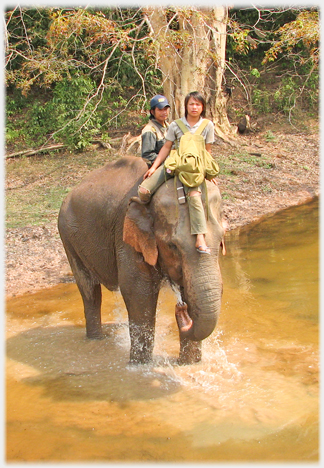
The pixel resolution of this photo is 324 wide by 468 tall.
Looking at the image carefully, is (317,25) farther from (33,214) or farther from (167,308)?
(167,308)

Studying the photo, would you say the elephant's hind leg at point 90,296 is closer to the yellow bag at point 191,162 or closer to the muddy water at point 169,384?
the muddy water at point 169,384

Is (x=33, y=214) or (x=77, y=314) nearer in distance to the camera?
(x=77, y=314)

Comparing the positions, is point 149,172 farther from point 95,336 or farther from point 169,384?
point 95,336

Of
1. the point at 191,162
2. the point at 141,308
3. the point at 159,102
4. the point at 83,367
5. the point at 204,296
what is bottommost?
the point at 83,367

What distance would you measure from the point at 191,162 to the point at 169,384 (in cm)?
214

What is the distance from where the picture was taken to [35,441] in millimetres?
4246

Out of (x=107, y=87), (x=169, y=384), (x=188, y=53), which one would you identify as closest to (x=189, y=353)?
(x=169, y=384)

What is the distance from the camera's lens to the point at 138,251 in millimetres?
4770

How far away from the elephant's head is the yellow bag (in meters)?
0.14

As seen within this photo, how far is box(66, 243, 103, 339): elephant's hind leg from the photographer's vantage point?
244 inches

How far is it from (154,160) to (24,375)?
2.60 metres

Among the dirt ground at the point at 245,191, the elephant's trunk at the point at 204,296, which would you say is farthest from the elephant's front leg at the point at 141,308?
the dirt ground at the point at 245,191

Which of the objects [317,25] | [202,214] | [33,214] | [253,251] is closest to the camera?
[202,214]

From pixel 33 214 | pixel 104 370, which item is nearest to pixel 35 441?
pixel 104 370
